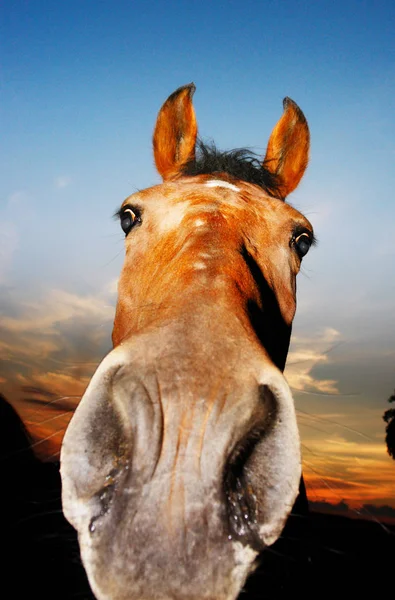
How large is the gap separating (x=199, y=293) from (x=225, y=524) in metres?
1.05

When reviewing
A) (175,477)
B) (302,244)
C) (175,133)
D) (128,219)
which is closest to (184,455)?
(175,477)

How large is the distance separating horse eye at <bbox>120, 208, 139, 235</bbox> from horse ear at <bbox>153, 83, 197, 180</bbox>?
1339 millimetres

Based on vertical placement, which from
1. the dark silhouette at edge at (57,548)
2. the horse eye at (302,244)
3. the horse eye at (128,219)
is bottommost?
the dark silhouette at edge at (57,548)

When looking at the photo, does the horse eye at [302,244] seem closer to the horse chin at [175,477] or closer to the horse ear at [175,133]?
the horse ear at [175,133]

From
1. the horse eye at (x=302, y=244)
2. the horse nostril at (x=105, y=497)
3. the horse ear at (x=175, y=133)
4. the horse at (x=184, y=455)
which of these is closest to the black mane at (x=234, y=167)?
the horse ear at (x=175, y=133)

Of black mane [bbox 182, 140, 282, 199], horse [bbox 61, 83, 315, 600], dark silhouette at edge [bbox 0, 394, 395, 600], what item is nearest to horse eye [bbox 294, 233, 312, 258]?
black mane [bbox 182, 140, 282, 199]

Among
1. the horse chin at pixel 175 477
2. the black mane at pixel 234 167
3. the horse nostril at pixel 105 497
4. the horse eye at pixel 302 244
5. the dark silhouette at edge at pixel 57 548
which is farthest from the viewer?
the black mane at pixel 234 167

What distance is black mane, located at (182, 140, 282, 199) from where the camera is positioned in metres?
4.71

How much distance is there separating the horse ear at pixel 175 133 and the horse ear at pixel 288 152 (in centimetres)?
110

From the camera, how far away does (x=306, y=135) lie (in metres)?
5.20

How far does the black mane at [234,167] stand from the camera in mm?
4715

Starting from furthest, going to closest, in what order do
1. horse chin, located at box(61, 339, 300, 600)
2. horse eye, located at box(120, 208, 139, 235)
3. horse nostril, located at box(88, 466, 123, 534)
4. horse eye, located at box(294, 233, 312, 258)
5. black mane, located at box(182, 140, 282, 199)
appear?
black mane, located at box(182, 140, 282, 199)
horse eye, located at box(294, 233, 312, 258)
horse eye, located at box(120, 208, 139, 235)
horse nostril, located at box(88, 466, 123, 534)
horse chin, located at box(61, 339, 300, 600)

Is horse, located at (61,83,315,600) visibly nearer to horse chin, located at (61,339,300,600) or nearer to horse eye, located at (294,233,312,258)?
horse chin, located at (61,339,300,600)

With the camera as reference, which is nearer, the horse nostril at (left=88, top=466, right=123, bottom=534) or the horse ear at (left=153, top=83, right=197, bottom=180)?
the horse nostril at (left=88, top=466, right=123, bottom=534)
